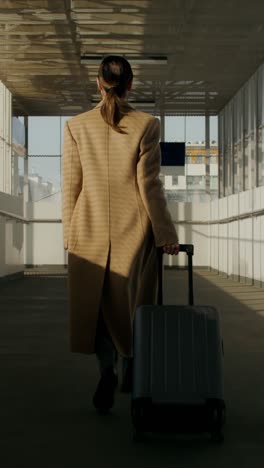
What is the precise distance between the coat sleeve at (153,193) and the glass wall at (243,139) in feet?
70.5

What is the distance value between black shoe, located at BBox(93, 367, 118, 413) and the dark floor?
6 cm

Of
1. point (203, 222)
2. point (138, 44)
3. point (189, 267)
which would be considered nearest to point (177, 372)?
point (189, 267)

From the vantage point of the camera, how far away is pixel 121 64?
17.1 feet

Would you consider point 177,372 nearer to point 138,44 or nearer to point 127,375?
point 127,375

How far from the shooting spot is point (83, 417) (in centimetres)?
512

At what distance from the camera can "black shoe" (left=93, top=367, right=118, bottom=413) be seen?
5012mm

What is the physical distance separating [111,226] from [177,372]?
94 cm

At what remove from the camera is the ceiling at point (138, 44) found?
1922 cm

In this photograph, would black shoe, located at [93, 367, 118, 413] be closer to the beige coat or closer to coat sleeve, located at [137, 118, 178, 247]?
the beige coat

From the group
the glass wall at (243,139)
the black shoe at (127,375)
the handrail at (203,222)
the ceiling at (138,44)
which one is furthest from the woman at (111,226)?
the glass wall at (243,139)

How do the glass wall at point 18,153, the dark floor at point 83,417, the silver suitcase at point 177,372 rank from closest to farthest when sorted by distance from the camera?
the dark floor at point 83,417
the silver suitcase at point 177,372
the glass wall at point 18,153

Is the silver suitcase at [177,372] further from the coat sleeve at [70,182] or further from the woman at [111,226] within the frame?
the coat sleeve at [70,182]

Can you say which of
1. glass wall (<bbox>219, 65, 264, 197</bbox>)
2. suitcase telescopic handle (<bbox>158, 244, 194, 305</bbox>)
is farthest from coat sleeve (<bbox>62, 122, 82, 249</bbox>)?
glass wall (<bbox>219, 65, 264, 197</bbox>)

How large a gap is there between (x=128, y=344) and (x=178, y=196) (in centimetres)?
3267
